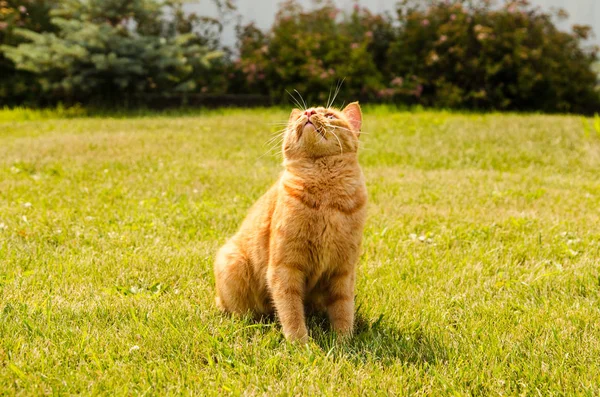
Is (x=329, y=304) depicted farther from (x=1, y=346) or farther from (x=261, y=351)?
(x=1, y=346)

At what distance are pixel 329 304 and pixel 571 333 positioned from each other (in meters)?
1.13

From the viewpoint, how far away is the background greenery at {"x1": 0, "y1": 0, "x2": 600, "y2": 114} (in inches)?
407

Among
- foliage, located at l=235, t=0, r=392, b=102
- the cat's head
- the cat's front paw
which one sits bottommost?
the cat's front paw

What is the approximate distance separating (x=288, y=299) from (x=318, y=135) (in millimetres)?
768

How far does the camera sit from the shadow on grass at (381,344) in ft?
8.05

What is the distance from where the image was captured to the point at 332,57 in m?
11.3

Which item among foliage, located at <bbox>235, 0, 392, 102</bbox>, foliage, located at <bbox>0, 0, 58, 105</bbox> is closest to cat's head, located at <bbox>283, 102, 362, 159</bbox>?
foliage, located at <bbox>235, 0, 392, 102</bbox>

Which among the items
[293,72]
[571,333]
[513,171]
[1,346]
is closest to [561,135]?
[513,171]

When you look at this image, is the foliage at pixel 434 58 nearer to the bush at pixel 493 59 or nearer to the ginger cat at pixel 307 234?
the bush at pixel 493 59

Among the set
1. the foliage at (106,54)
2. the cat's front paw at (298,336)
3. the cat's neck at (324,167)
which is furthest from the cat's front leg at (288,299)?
the foliage at (106,54)

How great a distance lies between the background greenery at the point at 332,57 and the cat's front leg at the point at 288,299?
811 cm

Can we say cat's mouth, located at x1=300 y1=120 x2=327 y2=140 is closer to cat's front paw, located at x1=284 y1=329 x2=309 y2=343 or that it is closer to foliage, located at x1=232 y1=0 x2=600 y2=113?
cat's front paw, located at x1=284 y1=329 x2=309 y2=343

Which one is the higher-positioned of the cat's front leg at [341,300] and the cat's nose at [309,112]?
the cat's nose at [309,112]

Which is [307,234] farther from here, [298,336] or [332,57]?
[332,57]
